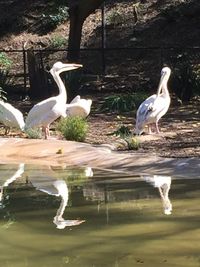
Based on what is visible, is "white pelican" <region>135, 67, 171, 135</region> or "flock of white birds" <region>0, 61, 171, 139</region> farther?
"flock of white birds" <region>0, 61, 171, 139</region>

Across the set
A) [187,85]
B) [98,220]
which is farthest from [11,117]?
[187,85]

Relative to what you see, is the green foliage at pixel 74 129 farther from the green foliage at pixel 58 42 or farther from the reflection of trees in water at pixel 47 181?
the green foliage at pixel 58 42

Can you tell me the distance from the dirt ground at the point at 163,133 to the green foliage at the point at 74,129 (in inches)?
8.8

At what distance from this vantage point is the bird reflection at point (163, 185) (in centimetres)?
706

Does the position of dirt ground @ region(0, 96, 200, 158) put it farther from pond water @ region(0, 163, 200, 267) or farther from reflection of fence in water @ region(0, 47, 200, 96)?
reflection of fence in water @ region(0, 47, 200, 96)

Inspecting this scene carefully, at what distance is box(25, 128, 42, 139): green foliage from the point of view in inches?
490

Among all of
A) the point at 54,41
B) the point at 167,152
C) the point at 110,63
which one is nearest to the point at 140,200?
the point at 167,152

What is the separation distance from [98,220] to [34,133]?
20.0ft

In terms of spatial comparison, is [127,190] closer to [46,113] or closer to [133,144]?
[133,144]

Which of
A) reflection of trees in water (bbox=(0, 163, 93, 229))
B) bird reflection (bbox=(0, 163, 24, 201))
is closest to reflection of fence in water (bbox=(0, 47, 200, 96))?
bird reflection (bbox=(0, 163, 24, 201))

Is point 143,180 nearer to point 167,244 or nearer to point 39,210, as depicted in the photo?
point 39,210

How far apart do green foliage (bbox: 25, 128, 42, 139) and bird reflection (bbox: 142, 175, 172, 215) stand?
3992mm

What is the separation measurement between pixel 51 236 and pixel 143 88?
15.6 meters

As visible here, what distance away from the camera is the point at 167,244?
566 cm
